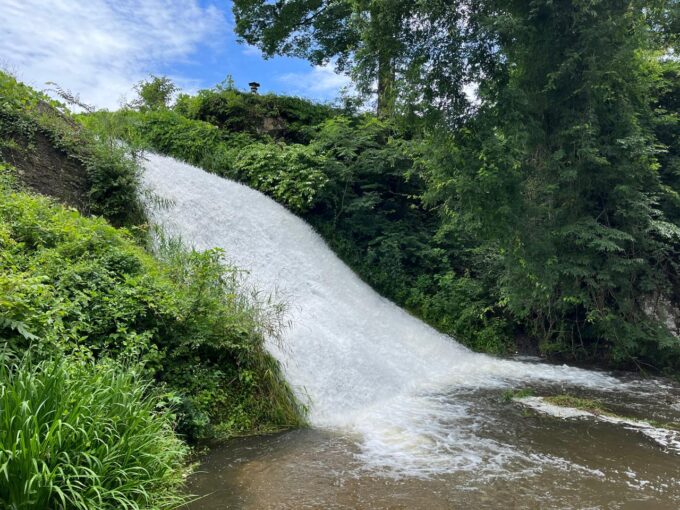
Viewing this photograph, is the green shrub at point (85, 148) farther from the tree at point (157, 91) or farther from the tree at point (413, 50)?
the tree at point (157, 91)

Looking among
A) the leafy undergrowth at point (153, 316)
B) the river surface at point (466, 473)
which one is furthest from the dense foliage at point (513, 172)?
the leafy undergrowth at point (153, 316)

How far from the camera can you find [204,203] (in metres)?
10.5

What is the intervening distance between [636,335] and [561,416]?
401 centimetres

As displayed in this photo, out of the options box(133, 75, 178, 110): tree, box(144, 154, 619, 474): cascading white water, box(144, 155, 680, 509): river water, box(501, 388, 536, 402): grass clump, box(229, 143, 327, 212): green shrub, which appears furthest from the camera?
box(133, 75, 178, 110): tree

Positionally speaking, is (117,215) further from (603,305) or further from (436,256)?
(603,305)

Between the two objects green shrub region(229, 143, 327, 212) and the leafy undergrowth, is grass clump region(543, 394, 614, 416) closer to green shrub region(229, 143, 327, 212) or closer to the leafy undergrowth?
the leafy undergrowth

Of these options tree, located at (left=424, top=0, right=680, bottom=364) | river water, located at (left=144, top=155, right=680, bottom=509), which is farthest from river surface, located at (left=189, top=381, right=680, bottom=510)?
tree, located at (left=424, top=0, right=680, bottom=364)

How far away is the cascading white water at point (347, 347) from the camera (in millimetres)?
5676

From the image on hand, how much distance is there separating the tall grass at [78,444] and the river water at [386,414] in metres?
0.69

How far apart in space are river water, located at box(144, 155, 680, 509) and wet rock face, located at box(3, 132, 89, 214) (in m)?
1.39

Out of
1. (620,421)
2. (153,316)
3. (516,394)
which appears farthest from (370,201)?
(153,316)

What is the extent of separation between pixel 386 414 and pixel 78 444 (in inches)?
163

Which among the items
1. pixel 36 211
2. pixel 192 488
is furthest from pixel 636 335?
pixel 36 211

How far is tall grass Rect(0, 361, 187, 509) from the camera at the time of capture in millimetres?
2750
